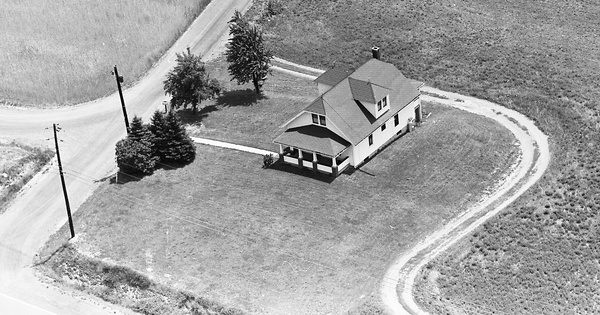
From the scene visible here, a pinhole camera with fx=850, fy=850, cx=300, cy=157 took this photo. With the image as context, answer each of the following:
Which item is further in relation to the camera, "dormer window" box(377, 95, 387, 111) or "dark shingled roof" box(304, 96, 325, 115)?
"dormer window" box(377, 95, 387, 111)

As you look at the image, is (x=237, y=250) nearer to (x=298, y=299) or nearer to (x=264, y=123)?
(x=298, y=299)

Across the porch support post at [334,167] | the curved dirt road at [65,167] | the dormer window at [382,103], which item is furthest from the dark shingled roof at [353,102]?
the curved dirt road at [65,167]

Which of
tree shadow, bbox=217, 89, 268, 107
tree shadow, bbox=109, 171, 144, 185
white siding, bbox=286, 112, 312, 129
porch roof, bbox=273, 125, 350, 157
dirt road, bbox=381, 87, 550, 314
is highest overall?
white siding, bbox=286, 112, 312, 129

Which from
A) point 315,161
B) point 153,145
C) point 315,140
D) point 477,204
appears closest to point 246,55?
point 153,145

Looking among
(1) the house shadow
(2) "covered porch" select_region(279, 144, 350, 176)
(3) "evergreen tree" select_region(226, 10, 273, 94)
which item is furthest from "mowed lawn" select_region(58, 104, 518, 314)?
(3) "evergreen tree" select_region(226, 10, 273, 94)

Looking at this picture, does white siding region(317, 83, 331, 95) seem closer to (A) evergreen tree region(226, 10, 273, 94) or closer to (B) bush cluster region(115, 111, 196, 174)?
(A) evergreen tree region(226, 10, 273, 94)

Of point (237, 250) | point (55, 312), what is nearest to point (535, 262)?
point (237, 250)

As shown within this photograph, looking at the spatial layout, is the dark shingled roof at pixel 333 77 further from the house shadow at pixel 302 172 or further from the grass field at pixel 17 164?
the grass field at pixel 17 164
